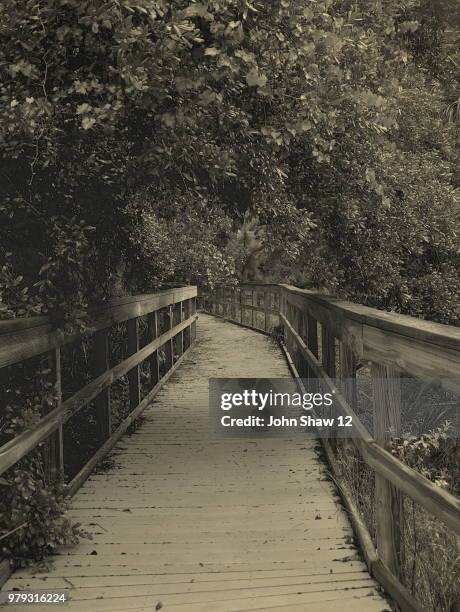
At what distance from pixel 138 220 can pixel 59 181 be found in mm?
2471

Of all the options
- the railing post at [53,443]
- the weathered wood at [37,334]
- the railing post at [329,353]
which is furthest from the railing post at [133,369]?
the railing post at [53,443]

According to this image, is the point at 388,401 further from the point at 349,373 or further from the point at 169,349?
the point at 169,349

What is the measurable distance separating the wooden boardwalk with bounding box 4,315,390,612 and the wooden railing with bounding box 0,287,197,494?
37 cm

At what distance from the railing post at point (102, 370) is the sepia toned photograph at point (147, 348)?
0.06 ft

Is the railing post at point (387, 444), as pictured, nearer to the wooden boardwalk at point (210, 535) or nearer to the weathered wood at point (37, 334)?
the wooden boardwalk at point (210, 535)

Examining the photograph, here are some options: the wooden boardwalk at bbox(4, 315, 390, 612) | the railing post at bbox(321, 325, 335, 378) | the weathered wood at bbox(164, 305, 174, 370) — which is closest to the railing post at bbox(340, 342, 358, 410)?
the wooden boardwalk at bbox(4, 315, 390, 612)

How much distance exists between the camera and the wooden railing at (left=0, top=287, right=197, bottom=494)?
3.38 metres

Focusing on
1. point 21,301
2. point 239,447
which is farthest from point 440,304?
point 21,301

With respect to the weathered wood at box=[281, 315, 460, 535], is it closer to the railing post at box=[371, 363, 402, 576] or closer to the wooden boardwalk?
the railing post at box=[371, 363, 402, 576]

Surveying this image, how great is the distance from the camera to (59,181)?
421 centimetres

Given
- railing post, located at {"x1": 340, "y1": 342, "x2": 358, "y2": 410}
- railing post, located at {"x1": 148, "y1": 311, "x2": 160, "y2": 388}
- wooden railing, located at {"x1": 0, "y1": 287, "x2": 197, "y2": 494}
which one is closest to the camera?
wooden railing, located at {"x1": 0, "y1": 287, "x2": 197, "y2": 494}

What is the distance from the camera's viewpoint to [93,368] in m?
5.84

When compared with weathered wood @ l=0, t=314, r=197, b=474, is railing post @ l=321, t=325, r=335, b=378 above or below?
above

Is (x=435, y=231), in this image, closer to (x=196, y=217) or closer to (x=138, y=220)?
(x=196, y=217)
